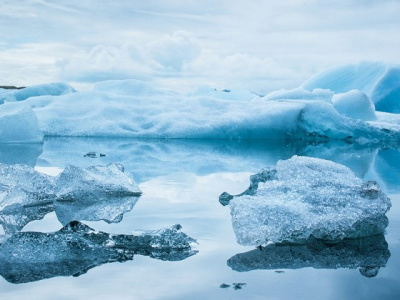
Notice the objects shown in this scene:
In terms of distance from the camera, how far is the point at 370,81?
1285 cm

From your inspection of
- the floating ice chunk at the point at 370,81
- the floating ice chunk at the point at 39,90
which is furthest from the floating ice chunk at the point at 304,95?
the floating ice chunk at the point at 39,90

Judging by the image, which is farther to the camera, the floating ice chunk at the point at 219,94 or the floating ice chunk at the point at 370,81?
the floating ice chunk at the point at 219,94

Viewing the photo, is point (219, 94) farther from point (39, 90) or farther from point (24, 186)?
Answer: point (24, 186)

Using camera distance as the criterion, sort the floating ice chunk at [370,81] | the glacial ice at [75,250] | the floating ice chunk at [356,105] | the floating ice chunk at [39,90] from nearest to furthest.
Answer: the glacial ice at [75,250]
the floating ice chunk at [356,105]
the floating ice chunk at [370,81]
the floating ice chunk at [39,90]

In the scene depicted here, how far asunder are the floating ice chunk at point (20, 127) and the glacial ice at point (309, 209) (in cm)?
596

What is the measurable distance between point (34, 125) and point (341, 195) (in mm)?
6455

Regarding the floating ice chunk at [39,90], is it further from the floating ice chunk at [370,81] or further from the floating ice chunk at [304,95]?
the floating ice chunk at [370,81]

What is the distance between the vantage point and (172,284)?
4.95ft

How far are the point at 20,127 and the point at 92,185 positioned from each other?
541 centimetres

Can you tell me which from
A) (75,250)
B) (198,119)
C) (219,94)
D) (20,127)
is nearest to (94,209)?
(75,250)

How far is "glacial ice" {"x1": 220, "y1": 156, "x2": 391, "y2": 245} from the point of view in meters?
1.93

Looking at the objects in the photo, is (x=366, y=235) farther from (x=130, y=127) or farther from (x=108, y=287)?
(x=130, y=127)

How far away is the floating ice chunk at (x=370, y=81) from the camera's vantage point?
12391mm

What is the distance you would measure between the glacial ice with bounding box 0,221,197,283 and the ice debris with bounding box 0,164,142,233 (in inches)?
19.0
